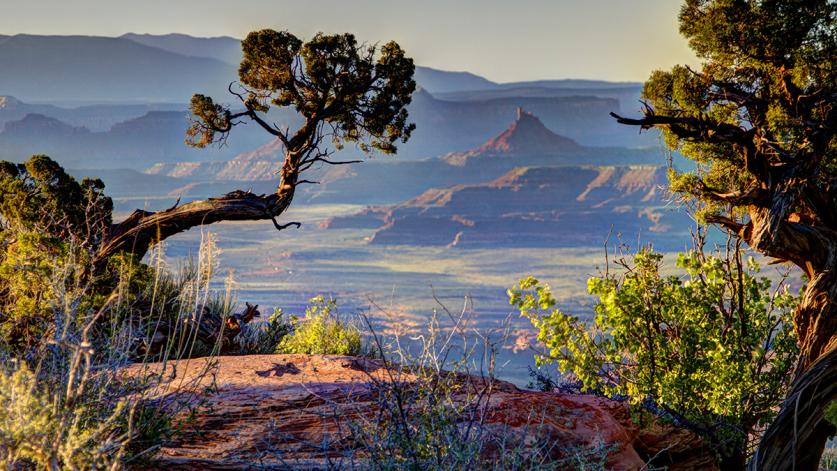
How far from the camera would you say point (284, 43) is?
44.1 ft

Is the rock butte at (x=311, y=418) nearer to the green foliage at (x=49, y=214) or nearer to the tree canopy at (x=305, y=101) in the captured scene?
the green foliage at (x=49, y=214)

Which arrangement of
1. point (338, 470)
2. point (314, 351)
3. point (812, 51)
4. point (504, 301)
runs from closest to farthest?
point (338, 470) < point (812, 51) < point (314, 351) < point (504, 301)

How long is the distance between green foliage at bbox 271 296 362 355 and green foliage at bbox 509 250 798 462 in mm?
3655

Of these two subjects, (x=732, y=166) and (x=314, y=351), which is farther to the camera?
(x=314, y=351)

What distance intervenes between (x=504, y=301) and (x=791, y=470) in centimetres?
15082

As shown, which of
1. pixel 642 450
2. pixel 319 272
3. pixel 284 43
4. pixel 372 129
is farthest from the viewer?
pixel 319 272

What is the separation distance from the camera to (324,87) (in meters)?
13.7

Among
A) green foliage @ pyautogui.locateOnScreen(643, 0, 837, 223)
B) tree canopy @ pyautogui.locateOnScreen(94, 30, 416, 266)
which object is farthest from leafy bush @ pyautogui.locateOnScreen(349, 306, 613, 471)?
tree canopy @ pyautogui.locateOnScreen(94, 30, 416, 266)

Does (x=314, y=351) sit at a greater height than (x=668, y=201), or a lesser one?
lesser

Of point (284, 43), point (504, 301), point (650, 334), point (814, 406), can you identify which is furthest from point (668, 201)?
point (504, 301)

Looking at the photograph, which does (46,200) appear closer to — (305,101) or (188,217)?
(188,217)

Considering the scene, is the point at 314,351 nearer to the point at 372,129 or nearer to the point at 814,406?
the point at 372,129

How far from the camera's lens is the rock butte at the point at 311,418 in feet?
19.1

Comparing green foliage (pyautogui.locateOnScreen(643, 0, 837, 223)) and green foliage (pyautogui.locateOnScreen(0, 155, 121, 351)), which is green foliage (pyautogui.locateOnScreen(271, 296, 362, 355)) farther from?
green foliage (pyautogui.locateOnScreen(643, 0, 837, 223))
